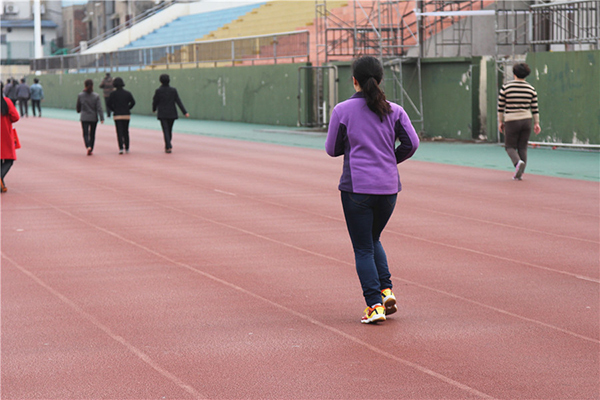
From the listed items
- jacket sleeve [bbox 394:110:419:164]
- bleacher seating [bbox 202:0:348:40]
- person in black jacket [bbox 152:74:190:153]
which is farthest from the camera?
bleacher seating [bbox 202:0:348:40]

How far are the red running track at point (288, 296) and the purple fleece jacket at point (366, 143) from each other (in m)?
0.98

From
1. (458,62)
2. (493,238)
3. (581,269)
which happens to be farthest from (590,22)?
(581,269)

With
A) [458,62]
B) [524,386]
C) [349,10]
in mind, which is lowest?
→ [524,386]

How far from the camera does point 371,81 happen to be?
250 inches

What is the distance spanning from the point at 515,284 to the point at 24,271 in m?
4.32

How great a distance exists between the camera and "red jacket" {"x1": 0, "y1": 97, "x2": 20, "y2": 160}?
14102 mm

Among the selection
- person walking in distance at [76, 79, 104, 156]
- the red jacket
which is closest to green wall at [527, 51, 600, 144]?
person walking in distance at [76, 79, 104, 156]

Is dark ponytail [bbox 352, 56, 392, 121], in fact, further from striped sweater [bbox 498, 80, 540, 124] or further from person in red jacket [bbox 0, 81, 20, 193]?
striped sweater [bbox 498, 80, 540, 124]

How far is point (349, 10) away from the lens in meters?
37.2

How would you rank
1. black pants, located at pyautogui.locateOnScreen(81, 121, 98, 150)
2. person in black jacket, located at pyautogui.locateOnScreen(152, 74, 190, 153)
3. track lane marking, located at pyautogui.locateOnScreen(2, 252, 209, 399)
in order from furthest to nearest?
1. person in black jacket, located at pyautogui.locateOnScreen(152, 74, 190, 153)
2. black pants, located at pyautogui.locateOnScreen(81, 121, 98, 150)
3. track lane marking, located at pyautogui.locateOnScreen(2, 252, 209, 399)

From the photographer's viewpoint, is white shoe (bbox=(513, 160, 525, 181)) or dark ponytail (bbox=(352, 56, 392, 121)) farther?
white shoe (bbox=(513, 160, 525, 181))

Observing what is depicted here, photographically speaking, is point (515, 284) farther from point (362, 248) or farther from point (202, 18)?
point (202, 18)

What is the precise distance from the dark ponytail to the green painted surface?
1017cm

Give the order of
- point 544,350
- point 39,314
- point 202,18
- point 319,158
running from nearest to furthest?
1. point 544,350
2. point 39,314
3. point 319,158
4. point 202,18
